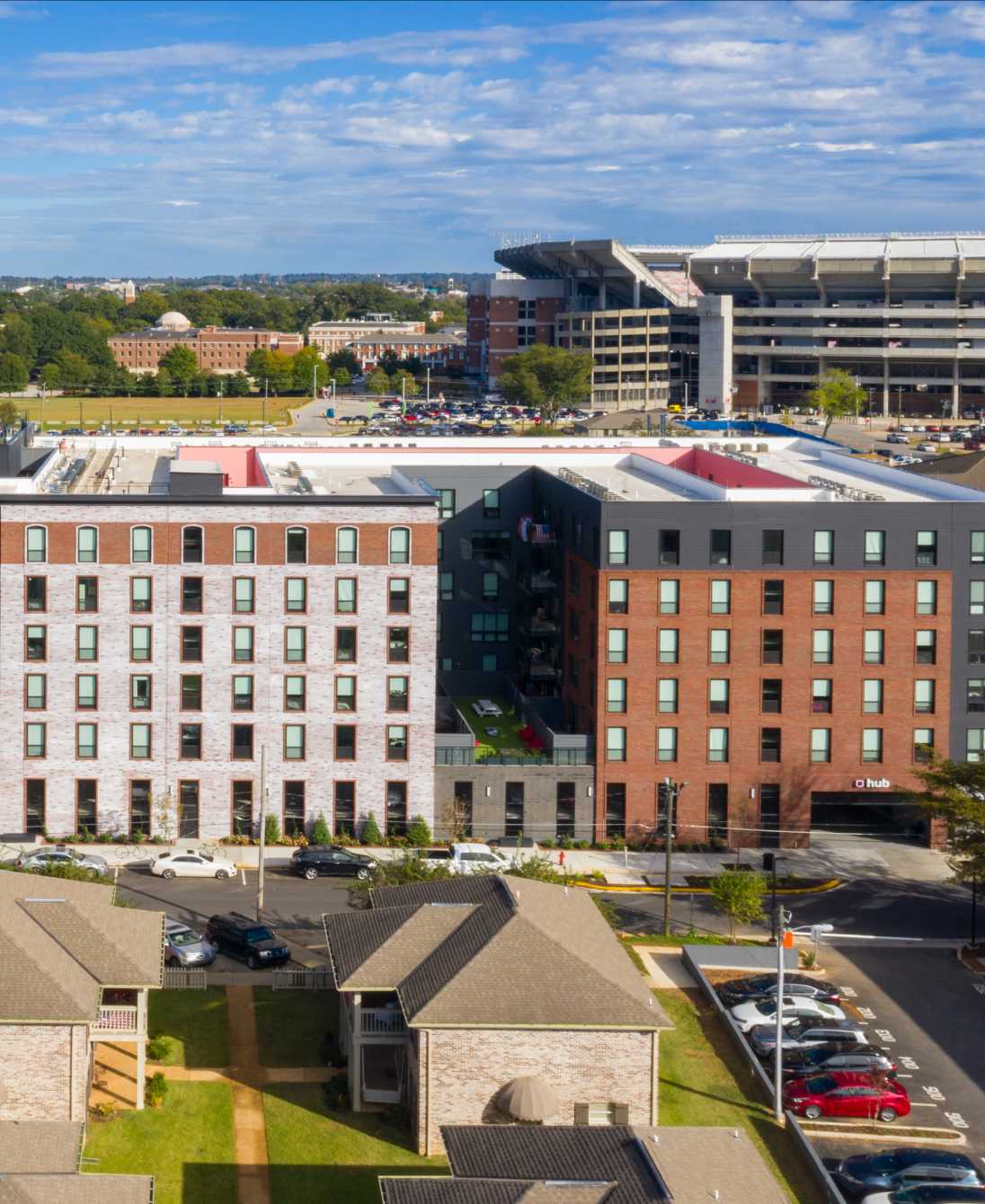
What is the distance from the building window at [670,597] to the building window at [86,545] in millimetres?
24653

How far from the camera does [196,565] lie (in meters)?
79.9

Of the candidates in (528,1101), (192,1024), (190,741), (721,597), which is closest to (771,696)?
(721,597)

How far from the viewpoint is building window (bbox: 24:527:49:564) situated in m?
78.9

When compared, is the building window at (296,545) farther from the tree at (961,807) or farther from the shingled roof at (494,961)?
the tree at (961,807)

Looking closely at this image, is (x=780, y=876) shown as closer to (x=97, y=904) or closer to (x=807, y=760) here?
(x=807, y=760)

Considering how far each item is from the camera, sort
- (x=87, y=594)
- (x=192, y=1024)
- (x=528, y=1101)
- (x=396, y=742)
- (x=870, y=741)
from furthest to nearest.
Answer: (x=870, y=741)
(x=396, y=742)
(x=87, y=594)
(x=192, y=1024)
(x=528, y=1101)

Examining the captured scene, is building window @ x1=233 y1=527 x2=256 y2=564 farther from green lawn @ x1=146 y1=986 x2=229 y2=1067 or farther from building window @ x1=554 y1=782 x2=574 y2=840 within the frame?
green lawn @ x1=146 y1=986 x2=229 y2=1067

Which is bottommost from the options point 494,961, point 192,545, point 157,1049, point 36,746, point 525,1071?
point 157,1049

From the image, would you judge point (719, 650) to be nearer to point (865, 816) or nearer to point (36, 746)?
point (865, 816)

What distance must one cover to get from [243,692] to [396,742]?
703cm

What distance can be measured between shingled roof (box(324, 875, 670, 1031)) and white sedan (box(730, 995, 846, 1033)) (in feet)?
19.4

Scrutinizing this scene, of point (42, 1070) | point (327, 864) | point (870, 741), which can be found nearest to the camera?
point (42, 1070)

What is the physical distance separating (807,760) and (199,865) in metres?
27.0

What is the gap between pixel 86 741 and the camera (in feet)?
262
